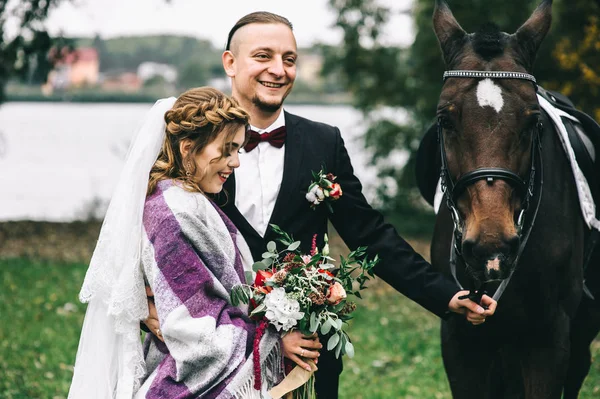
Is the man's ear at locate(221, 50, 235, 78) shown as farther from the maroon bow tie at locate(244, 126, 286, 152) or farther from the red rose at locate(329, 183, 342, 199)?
the red rose at locate(329, 183, 342, 199)

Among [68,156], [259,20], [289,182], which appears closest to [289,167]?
[289,182]

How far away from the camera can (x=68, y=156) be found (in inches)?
986

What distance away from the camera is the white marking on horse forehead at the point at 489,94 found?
3.44 m

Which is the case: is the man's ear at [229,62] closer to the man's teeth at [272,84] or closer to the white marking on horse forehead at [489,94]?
the man's teeth at [272,84]

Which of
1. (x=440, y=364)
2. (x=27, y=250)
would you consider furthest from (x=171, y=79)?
(x=440, y=364)

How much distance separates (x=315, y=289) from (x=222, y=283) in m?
0.39

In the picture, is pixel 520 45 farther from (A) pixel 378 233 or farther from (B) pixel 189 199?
(B) pixel 189 199

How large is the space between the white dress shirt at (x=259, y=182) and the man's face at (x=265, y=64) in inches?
6.8

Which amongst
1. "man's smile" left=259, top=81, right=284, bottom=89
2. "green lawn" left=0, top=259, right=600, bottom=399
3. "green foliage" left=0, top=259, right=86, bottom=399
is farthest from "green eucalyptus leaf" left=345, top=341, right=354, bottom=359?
"green foliage" left=0, top=259, right=86, bottom=399

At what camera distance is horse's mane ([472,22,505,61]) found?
3652 mm

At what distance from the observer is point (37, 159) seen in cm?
2416

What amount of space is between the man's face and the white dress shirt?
0.57 ft

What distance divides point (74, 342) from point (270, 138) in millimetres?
5045

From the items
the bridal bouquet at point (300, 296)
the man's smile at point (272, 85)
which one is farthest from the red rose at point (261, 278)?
the man's smile at point (272, 85)
